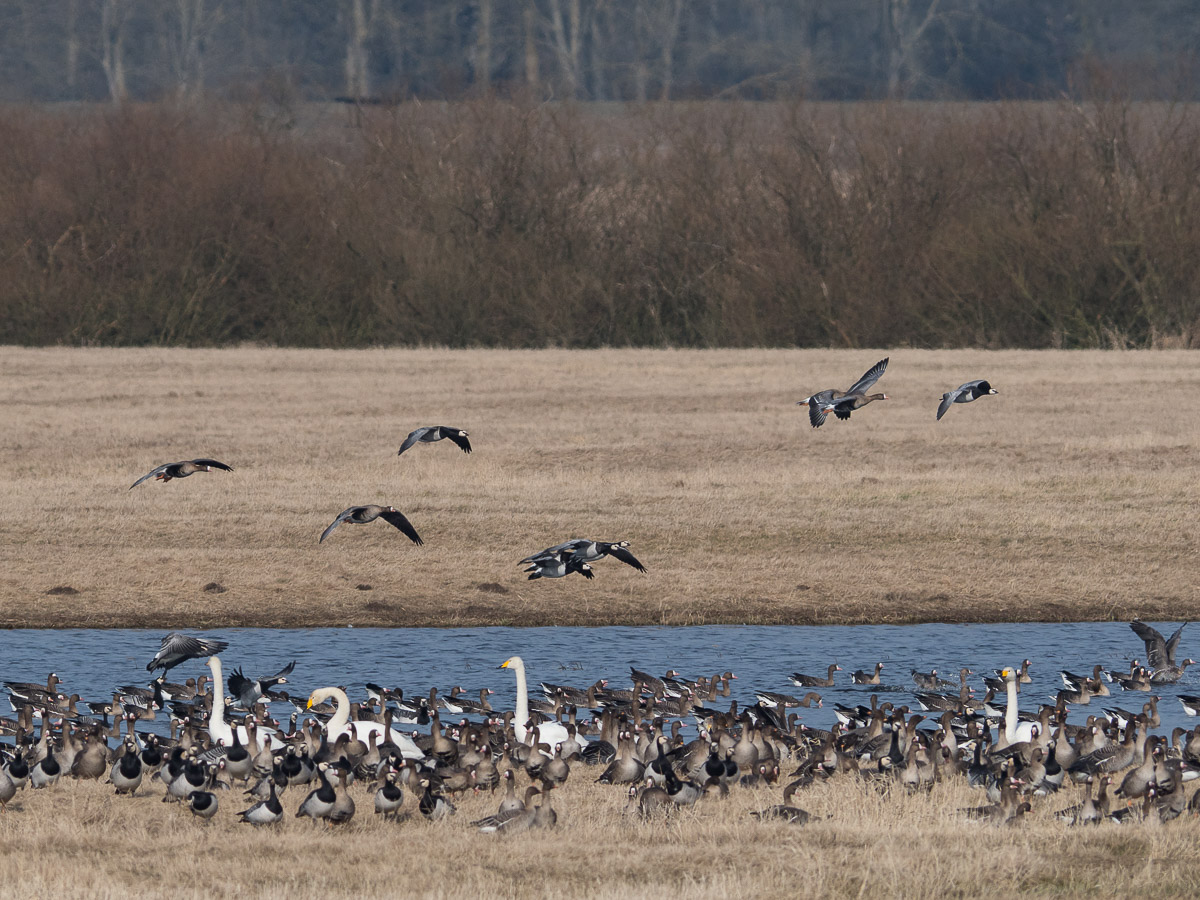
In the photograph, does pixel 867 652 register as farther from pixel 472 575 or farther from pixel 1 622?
pixel 1 622

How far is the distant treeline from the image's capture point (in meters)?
47.4

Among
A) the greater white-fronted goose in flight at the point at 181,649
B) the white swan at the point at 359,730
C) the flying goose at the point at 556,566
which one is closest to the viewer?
the white swan at the point at 359,730

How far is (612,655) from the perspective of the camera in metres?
18.3

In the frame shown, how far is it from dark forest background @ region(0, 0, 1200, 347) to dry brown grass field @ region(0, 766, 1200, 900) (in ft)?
120

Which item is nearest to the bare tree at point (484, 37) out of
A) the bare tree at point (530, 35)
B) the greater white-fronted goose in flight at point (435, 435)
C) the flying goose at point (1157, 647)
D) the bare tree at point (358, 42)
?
the bare tree at point (530, 35)

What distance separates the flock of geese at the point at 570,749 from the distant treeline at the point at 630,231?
31837 mm

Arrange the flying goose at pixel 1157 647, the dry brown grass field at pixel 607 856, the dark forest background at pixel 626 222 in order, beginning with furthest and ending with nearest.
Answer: the dark forest background at pixel 626 222 → the flying goose at pixel 1157 647 → the dry brown grass field at pixel 607 856

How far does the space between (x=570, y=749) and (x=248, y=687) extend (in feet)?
9.97

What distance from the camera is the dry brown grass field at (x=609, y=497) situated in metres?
20.1

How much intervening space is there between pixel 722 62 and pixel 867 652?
6479 centimetres

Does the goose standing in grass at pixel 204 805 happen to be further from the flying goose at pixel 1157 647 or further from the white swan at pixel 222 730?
the flying goose at pixel 1157 647

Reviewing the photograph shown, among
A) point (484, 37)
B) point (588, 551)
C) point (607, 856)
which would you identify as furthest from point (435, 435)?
point (484, 37)

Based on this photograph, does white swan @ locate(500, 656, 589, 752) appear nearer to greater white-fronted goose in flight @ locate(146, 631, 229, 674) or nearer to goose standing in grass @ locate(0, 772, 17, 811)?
greater white-fronted goose in flight @ locate(146, 631, 229, 674)

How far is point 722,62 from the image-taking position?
80.6 metres
